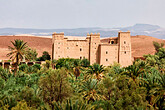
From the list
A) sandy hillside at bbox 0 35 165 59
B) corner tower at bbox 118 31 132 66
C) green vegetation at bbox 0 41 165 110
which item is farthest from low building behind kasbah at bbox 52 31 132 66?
sandy hillside at bbox 0 35 165 59

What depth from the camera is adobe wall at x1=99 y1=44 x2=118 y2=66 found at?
56.1m

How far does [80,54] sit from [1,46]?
2606 inches

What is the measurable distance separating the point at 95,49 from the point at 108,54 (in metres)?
3.43

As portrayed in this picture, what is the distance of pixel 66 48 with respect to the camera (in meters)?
57.4

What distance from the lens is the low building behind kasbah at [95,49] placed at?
56219mm

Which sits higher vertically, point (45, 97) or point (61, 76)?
point (61, 76)

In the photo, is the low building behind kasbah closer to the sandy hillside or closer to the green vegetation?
the green vegetation

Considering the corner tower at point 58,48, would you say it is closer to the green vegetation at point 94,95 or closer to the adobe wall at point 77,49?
the adobe wall at point 77,49

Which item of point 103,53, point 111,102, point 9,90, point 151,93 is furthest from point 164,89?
point 103,53

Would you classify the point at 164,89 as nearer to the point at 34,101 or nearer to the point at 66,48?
the point at 34,101

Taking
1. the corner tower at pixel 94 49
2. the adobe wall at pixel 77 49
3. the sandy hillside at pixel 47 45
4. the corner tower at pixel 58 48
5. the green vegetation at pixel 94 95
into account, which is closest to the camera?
the green vegetation at pixel 94 95

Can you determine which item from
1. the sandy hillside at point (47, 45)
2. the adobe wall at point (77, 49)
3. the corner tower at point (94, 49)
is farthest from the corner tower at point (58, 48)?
the sandy hillside at point (47, 45)

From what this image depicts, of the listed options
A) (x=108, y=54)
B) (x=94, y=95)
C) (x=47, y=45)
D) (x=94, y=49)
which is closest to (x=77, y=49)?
(x=94, y=49)

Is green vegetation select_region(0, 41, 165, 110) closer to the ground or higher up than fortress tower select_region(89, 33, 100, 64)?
closer to the ground
